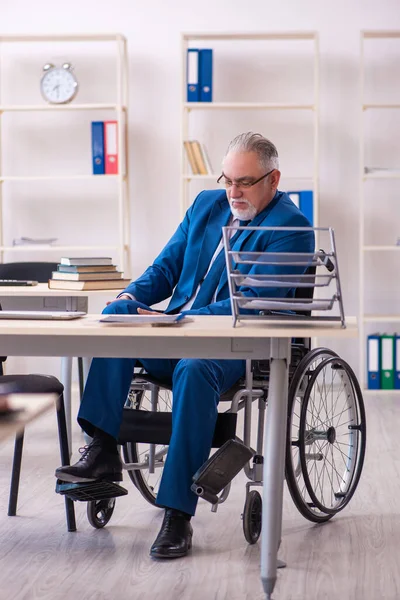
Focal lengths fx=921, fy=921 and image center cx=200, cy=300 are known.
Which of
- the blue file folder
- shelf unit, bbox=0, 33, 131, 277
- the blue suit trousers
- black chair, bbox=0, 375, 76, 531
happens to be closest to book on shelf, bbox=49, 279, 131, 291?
black chair, bbox=0, 375, 76, 531

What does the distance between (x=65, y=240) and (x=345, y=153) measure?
5.77 feet

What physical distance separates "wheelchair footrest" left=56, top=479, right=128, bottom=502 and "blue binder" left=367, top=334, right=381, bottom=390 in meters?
2.99

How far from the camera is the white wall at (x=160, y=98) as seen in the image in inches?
214

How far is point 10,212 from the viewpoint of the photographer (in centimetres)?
564

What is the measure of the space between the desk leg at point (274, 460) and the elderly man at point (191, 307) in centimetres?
33

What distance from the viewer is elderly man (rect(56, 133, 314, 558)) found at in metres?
2.35

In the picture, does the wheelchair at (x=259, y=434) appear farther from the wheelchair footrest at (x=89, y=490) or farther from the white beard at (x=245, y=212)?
the white beard at (x=245, y=212)

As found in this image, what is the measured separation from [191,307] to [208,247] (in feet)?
0.65

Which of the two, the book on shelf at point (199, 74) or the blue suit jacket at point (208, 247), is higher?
the book on shelf at point (199, 74)

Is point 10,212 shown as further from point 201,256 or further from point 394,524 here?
point 394,524

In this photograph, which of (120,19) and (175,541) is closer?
(175,541)

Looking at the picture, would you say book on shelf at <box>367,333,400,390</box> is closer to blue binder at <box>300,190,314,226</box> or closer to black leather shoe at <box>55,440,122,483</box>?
blue binder at <box>300,190,314,226</box>

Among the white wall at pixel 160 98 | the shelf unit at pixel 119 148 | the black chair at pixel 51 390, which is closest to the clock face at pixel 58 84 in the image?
the shelf unit at pixel 119 148

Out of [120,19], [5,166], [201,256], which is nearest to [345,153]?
[120,19]
